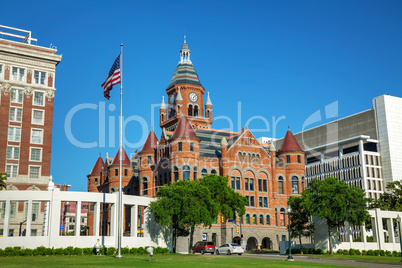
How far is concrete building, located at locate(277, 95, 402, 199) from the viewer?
134125 mm

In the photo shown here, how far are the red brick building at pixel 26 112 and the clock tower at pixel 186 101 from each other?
103ft

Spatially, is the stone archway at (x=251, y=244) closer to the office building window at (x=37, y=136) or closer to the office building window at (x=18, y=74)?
the office building window at (x=37, y=136)

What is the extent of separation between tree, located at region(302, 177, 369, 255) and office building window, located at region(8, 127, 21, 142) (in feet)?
158

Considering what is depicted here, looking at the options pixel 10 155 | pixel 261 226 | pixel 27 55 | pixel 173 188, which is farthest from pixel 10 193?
pixel 261 226

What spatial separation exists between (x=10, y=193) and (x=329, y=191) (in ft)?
125

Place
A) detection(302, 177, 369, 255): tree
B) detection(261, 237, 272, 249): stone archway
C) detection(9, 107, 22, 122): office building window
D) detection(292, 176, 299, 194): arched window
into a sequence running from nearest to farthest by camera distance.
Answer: detection(302, 177, 369, 255): tree < detection(9, 107, 22, 122): office building window < detection(261, 237, 272, 249): stone archway < detection(292, 176, 299, 194): arched window

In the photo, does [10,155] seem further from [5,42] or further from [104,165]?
[104,165]

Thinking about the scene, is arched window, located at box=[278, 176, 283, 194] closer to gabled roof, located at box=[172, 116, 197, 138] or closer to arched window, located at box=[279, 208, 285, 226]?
arched window, located at box=[279, 208, 285, 226]

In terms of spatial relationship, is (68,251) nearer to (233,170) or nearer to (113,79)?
(113,79)

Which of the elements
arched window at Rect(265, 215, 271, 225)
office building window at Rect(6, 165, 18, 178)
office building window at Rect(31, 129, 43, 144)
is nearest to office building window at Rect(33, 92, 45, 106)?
office building window at Rect(31, 129, 43, 144)

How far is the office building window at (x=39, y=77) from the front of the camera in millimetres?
77875

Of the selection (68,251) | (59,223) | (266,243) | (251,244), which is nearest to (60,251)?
(68,251)

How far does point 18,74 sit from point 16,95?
12.1ft

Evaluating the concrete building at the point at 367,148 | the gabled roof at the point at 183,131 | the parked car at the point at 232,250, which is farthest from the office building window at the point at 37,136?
the concrete building at the point at 367,148
